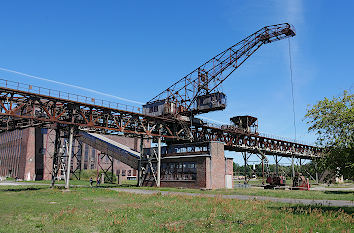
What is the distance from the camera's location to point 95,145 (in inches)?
2051

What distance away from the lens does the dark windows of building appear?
37125 mm

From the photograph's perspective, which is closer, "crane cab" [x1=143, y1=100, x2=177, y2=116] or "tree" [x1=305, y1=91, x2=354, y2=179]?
"tree" [x1=305, y1=91, x2=354, y2=179]

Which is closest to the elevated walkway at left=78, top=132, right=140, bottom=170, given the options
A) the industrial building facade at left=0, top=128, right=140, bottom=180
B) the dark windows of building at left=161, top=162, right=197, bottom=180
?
the dark windows of building at left=161, top=162, right=197, bottom=180

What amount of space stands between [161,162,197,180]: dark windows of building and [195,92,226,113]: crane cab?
8684mm

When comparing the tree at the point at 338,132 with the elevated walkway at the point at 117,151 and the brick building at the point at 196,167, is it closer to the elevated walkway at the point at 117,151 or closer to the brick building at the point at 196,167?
the brick building at the point at 196,167

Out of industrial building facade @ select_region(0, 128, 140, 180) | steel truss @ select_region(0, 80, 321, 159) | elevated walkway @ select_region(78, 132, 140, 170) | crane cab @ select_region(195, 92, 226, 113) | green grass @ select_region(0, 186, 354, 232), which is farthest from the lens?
industrial building facade @ select_region(0, 128, 140, 180)

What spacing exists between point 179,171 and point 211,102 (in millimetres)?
10784

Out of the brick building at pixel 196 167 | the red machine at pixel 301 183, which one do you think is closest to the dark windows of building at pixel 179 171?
the brick building at pixel 196 167

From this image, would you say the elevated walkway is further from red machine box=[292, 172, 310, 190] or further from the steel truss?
red machine box=[292, 172, 310, 190]

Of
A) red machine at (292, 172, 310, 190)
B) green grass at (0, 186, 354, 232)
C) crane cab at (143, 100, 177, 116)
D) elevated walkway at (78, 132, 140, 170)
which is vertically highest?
crane cab at (143, 100, 177, 116)

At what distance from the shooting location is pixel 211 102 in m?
41.2

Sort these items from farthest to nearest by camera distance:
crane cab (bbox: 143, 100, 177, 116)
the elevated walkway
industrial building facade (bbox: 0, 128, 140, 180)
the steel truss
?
industrial building facade (bbox: 0, 128, 140, 180), the elevated walkway, crane cab (bbox: 143, 100, 177, 116), the steel truss

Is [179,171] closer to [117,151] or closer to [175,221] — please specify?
[117,151]

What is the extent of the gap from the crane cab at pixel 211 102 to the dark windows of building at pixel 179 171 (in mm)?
8684
